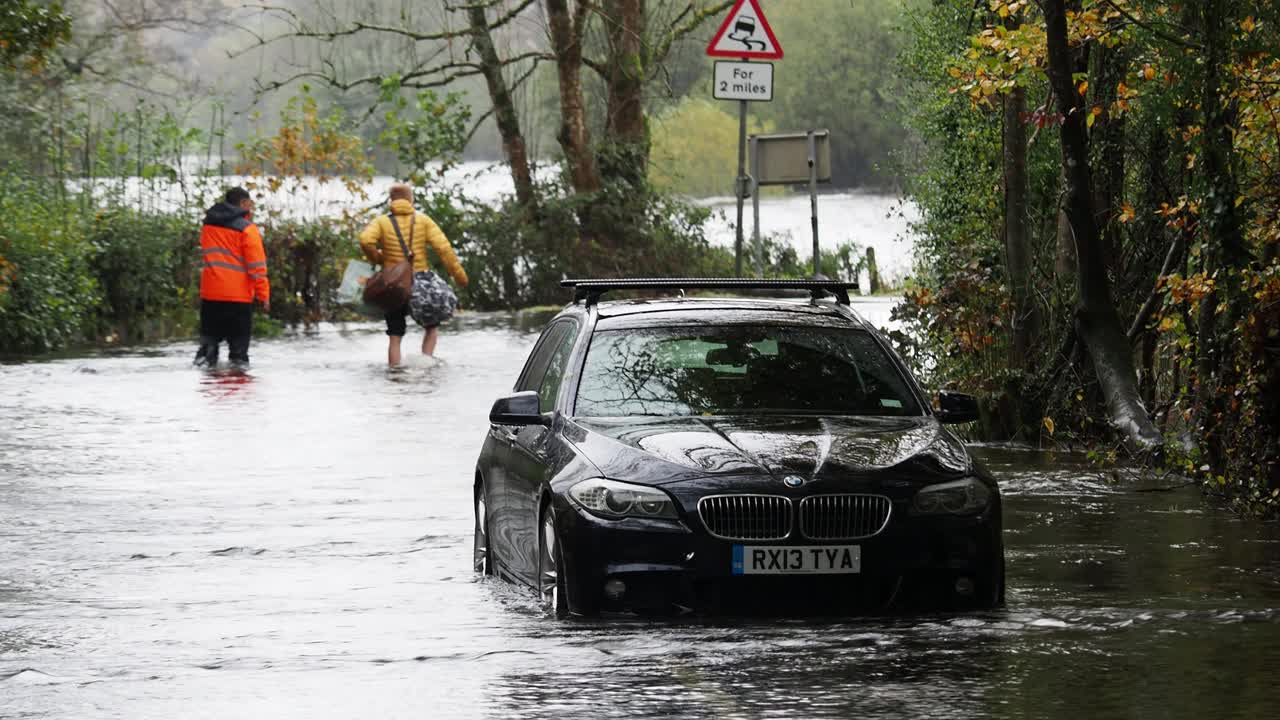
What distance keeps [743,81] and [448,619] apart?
12665 millimetres

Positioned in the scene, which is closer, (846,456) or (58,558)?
(846,456)

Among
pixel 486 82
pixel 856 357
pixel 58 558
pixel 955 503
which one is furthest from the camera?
pixel 486 82

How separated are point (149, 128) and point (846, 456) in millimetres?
24813

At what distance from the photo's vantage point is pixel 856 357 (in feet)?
32.3

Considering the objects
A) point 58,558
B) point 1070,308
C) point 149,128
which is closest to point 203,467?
point 58,558

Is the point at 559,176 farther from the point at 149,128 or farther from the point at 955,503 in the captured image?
the point at 955,503

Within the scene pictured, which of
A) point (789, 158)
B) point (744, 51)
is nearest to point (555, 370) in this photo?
point (744, 51)

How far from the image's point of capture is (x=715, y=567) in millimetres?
8398

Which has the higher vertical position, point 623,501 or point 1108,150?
point 1108,150

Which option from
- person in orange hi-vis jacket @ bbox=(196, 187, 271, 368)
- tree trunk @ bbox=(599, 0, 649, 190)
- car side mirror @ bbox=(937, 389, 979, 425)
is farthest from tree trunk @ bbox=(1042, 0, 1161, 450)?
tree trunk @ bbox=(599, 0, 649, 190)

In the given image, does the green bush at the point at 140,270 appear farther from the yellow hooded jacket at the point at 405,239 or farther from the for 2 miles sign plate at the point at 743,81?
the for 2 miles sign plate at the point at 743,81

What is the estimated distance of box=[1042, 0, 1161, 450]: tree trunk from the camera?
45.7 ft

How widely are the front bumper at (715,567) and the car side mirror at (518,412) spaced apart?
927 mm

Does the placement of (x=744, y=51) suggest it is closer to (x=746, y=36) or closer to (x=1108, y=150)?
(x=746, y=36)
